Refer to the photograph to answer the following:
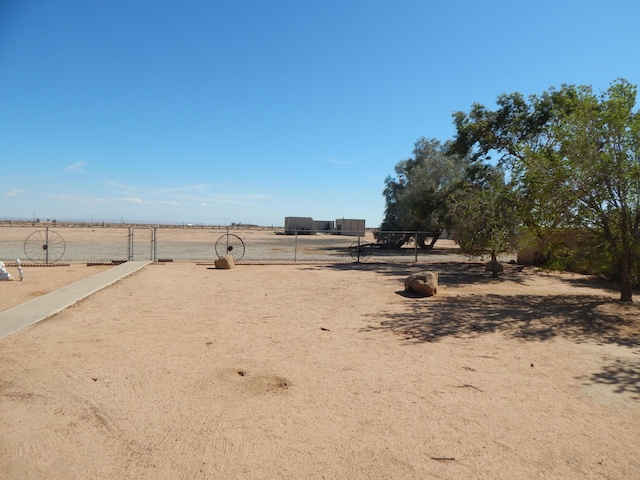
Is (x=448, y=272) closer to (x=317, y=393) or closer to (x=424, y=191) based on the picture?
(x=424, y=191)

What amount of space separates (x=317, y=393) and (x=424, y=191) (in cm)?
2724

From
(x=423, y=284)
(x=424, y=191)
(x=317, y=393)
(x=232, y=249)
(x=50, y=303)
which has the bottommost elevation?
(x=317, y=393)

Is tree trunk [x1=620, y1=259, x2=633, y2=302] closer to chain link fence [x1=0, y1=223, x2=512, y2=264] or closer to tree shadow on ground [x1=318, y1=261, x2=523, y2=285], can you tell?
tree shadow on ground [x1=318, y1=261, x2=523, y2=285]

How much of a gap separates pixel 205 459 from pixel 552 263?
451 inches

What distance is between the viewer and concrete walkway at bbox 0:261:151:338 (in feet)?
25.5

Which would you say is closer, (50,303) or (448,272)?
(50,303)

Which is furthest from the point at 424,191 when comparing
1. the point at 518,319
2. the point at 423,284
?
the point at 518,319

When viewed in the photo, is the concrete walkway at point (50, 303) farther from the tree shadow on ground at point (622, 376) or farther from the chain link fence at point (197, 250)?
the tree shadow on ground at point (622, 376)

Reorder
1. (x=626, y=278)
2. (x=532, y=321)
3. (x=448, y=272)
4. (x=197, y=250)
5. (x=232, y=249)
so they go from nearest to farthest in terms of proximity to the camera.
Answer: (x=532, y=321), (x=626, y=278), (x=448, y=272), (x=232, y=249), (x=197, y=250)

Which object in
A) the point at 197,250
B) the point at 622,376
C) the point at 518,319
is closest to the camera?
the point at 622,376

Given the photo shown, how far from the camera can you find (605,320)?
955 centimetres

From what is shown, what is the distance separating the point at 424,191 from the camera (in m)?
30.5

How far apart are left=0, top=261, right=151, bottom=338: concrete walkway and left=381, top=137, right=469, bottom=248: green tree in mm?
16960

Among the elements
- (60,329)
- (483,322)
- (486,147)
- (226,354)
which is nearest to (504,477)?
(226,354)
